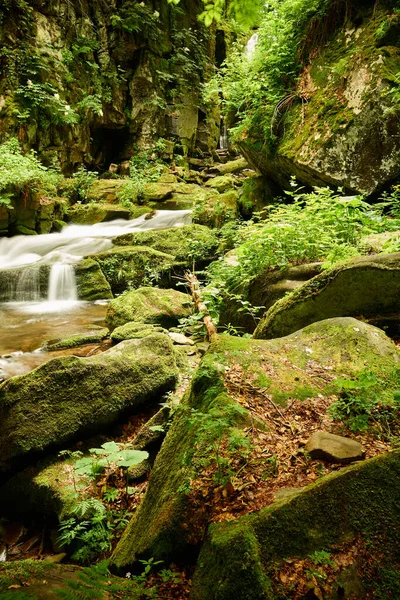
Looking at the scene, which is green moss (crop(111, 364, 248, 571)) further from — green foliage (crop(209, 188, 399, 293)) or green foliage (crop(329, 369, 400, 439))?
green foliage (crop(209, 188, 399, 293))

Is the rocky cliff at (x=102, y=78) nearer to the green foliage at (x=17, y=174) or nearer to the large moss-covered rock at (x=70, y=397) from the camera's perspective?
the green foliage at (x=17, y=174)

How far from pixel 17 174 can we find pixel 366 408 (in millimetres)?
11916

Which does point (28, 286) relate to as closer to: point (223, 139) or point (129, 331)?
point (129, 331)

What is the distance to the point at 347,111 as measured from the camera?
23.6ft

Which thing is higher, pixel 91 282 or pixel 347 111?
pixel 347 111

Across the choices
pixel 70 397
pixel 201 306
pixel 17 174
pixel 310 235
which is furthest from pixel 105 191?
pixel 70 397

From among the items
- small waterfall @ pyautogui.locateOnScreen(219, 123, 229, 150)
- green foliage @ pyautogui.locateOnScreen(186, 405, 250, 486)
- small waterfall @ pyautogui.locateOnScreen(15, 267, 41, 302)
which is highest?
small waterfall @ pyautogui.locateOnScreen(219, 123, 229, 150)

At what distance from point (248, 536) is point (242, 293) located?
14.8 ft

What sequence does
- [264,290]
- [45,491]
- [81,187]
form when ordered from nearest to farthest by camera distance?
[45,491] → [264,290] → [81,187]

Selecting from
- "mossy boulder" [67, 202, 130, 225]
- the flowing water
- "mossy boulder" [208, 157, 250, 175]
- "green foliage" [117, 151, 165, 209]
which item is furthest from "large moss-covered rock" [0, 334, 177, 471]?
"mossy boulder" [208, 157, 250, 175]

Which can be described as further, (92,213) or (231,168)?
(231,168)

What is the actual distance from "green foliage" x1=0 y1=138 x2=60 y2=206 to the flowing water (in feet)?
4.89

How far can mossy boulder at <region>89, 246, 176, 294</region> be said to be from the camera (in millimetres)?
9789

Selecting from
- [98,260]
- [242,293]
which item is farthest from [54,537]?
[98,260]
